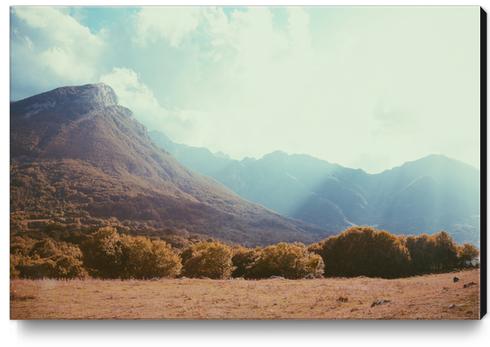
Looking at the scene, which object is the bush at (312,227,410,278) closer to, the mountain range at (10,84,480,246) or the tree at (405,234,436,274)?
the tree at (405,234,436,274)

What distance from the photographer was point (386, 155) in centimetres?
890

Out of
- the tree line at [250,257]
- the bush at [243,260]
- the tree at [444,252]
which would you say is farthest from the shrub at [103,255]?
the tree at [444,252]

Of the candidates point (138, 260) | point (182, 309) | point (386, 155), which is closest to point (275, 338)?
point (182, 309)

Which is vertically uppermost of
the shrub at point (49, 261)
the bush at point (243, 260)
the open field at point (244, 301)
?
the shrub at point (49, 261)

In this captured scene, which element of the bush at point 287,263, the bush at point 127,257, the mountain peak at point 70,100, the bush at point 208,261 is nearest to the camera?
the mountain peak at point 70,100

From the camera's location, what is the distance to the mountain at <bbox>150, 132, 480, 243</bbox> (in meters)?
7.97

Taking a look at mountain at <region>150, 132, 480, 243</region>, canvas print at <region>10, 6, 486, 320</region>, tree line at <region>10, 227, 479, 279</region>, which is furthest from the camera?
tree line at <region>10, 227, 479, 279</region>

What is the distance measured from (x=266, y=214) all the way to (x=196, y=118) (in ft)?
11.5

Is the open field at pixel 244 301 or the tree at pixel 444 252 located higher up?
the tree at pixel 444 252

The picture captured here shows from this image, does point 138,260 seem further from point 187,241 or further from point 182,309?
point 182,309

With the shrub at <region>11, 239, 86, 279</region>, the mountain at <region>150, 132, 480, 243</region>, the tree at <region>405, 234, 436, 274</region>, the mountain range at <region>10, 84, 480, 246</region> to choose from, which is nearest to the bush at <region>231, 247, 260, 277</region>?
the mountain range at <region>10, 84, 480, 246</region>

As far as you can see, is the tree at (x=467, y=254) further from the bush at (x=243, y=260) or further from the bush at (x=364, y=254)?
the bush at (x=243, y=260)

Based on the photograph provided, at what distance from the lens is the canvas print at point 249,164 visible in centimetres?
761

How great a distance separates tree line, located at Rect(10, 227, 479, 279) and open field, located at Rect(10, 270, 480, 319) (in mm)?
555
